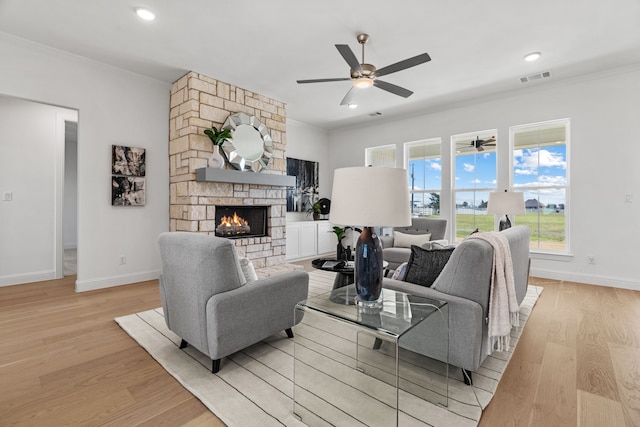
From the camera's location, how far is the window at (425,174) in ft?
18.8

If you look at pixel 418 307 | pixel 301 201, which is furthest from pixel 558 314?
pixel 301 201

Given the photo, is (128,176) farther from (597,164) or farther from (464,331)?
(597,164)

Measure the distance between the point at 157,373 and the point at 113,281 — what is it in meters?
2.64

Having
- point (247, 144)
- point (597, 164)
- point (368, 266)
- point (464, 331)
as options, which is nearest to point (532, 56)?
point (597, 164)

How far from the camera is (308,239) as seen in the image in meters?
6.13

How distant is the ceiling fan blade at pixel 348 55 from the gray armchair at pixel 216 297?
6.39 feet

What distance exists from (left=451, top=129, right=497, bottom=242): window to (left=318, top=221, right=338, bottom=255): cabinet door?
255 cm

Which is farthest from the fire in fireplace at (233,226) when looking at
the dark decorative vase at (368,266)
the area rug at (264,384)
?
the dark decorative vase at (368,266)

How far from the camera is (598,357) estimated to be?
2.13m

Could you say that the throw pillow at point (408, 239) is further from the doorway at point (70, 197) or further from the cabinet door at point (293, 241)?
the doorway at point (70, 197)

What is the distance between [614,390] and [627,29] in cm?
351

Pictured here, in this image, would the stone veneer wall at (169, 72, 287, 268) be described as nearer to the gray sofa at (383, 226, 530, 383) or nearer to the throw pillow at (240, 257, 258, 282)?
the throw pillow at (240, 257, 258, 282)

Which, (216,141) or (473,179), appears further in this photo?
(473,179)

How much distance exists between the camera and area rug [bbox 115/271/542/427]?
1.52 m
